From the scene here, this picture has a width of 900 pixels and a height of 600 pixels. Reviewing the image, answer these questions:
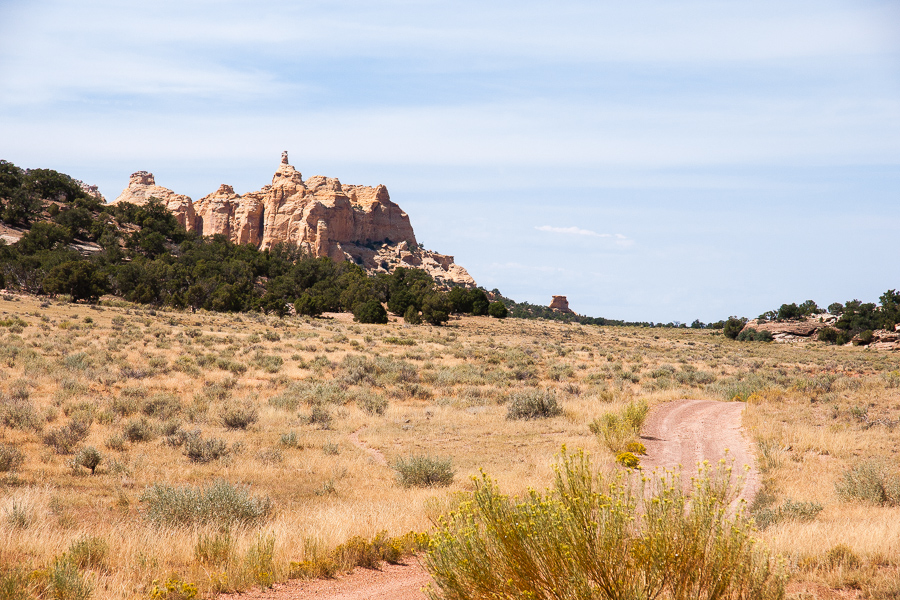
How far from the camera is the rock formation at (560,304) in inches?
7025

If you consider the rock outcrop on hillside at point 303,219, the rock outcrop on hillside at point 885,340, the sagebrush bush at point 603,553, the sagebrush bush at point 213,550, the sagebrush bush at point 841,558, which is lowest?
the sagebrush bush at point 213,550

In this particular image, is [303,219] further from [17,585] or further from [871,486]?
[17,585]

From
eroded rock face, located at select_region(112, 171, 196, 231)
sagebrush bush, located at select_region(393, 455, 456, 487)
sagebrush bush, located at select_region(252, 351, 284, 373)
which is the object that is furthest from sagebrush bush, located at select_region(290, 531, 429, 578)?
eroded rock face, located at select_region(112, 171, 196, 231)

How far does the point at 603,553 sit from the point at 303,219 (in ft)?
530

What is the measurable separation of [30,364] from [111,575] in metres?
18.8

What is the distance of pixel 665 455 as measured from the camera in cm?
1215

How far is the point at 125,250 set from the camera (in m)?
71.8

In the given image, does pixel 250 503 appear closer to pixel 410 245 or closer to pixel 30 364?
pixel 30 364

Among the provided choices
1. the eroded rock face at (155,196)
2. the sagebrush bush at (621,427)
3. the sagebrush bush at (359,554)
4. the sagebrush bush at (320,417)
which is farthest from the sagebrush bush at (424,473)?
the eroded rock face at (155,196)

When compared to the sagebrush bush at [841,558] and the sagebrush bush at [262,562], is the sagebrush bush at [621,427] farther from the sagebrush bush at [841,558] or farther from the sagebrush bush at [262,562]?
the sagebrush bush at [262,562]

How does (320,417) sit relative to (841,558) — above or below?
below

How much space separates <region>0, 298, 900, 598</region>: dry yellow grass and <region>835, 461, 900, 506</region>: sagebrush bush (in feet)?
1.19

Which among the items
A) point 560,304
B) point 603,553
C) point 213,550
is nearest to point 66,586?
point 213,550

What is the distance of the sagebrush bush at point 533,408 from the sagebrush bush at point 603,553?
13.1m
